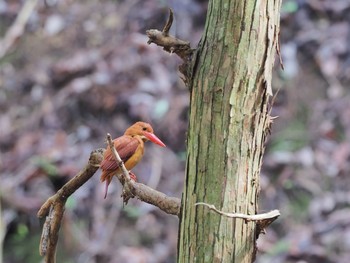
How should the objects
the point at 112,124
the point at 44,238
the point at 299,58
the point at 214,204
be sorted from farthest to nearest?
the point at 299,58 → the point at 112,124 → the point at 44,238 → the point at 214,204

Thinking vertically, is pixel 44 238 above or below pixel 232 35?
below

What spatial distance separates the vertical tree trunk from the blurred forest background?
179 cm

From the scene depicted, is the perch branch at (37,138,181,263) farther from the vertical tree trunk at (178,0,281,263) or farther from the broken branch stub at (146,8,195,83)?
the broken branch stub at (146,8,195,83)

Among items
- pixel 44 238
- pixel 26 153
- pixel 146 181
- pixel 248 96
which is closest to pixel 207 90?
pixel 248 96

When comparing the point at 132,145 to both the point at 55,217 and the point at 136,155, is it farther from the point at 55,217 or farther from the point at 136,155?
the point at 55,217

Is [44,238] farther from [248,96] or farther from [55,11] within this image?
[55,11]

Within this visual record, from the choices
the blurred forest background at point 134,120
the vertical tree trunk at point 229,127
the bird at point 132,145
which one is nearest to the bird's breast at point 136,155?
the bird at point 132,145

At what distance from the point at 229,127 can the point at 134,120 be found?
86.3 inches

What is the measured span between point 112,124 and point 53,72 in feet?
1.37

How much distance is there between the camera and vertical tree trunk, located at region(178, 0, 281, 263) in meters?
1.11

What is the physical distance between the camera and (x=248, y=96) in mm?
1122

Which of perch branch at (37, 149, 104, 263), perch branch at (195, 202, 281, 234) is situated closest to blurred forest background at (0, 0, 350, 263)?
perch branch at (37, 149, 104, 263)

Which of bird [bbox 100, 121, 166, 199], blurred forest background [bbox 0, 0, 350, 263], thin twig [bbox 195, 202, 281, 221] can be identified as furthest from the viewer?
blurred forest background [bbox 0, 0, 350, 263]

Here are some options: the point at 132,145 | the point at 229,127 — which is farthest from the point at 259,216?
the point at 132,145
